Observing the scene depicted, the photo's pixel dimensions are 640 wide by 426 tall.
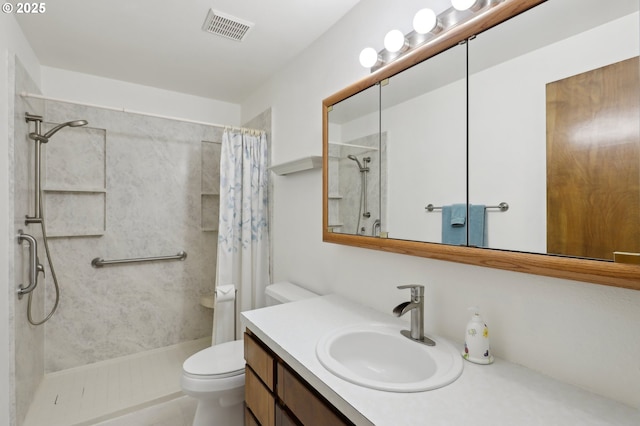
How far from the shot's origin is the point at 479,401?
2.61ft

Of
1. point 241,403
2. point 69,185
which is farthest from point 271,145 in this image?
point 241,403

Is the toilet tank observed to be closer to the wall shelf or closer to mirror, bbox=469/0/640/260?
the wall shelf

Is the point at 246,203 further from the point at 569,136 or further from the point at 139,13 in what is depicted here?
the point at 569,136

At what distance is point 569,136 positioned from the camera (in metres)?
0.81

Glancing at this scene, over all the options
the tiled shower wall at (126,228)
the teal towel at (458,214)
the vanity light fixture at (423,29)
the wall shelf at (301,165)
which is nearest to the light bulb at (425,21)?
the vanity light fixture at (423,29)

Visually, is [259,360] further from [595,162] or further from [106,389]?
[106,389]

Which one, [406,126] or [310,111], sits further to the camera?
[310,111]

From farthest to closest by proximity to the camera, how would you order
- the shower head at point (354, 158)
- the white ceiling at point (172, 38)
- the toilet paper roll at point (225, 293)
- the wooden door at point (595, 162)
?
1. the toilet paper roll at point (225, 293)
2. the white ceiling at point (172, 38)
3. the shower head at point (354, 158)
4. the wooden door at point (595, 162)

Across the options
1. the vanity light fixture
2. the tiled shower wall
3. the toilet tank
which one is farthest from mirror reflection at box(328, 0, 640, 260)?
the tiled shower wall

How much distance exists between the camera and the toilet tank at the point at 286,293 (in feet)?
6.23

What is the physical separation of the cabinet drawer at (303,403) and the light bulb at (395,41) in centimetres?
138

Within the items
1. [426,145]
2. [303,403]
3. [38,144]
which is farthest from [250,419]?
[38,144]

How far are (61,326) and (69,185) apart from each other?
3.75 ft

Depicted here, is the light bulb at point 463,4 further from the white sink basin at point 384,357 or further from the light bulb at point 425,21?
the white sink basin at point 384,357
